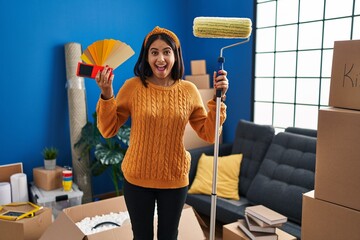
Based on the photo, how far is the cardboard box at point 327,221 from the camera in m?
1.36

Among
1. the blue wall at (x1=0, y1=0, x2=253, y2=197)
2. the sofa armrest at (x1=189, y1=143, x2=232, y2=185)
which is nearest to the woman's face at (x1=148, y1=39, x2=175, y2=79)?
the sofa armrest at (x1=189, y1=143, x2=232, y2=185)

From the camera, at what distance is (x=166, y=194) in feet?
4.03

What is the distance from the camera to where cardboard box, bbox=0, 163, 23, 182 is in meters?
2.83

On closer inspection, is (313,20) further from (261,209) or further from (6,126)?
(6,126)

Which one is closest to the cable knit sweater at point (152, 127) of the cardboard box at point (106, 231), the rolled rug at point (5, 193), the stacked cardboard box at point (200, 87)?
the cardboard box at point (106, 231)

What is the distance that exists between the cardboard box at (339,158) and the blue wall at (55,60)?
1857 millimetres

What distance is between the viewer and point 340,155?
4.50 ft

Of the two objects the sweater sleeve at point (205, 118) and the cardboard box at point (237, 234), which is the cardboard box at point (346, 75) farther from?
the cardboard box at point (237, 234)

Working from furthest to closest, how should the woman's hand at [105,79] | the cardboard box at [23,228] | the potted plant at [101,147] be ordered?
the potted plant at [101,147] < the cardboard box at [23,228] < the woman's hand at [105,79]

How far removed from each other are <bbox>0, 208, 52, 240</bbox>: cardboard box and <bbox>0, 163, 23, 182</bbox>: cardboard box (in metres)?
0.88

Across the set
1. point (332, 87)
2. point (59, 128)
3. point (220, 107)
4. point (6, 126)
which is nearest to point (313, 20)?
point (332, 87)

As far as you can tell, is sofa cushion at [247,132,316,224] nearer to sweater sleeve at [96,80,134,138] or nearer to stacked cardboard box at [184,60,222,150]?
stacked cardboard box at [184,60,222,150]

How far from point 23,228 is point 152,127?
1364 mm

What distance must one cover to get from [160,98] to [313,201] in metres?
0.87
